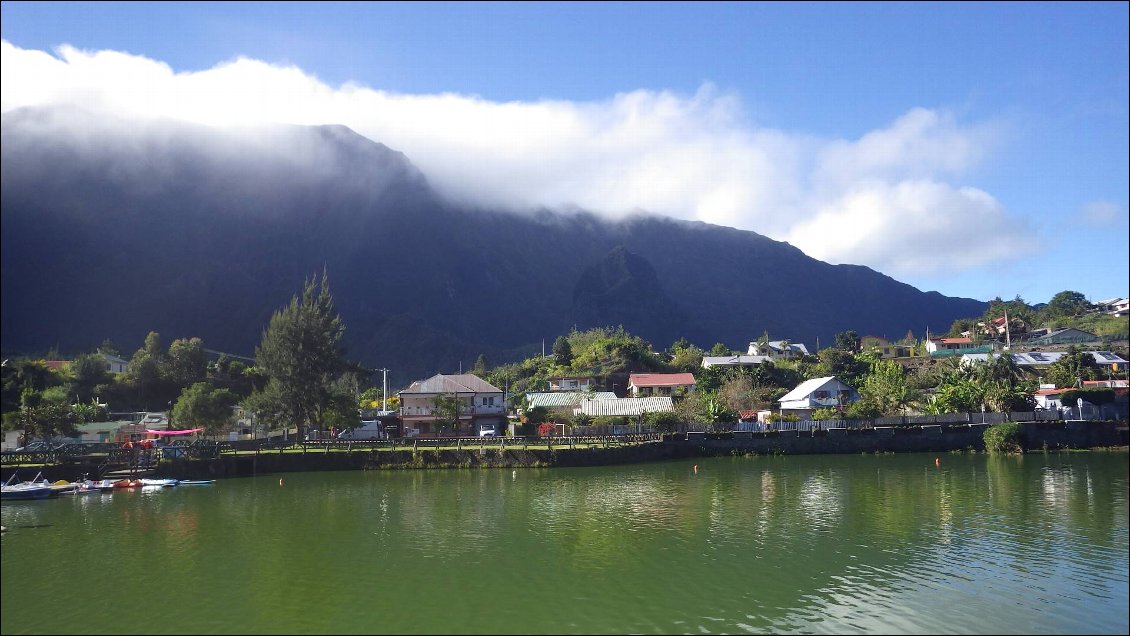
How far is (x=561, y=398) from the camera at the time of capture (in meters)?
83.4

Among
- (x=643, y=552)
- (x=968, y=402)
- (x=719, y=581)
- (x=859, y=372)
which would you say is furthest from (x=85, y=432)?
(x=859, y=372)

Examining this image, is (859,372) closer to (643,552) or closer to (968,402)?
(968,402)

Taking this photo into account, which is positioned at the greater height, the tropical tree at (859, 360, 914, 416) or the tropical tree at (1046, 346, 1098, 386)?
the tropical tree at (1046, 346, 1098, 386)

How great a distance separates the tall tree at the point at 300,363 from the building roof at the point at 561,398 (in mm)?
23238

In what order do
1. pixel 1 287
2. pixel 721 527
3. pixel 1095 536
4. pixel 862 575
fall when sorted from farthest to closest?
pixel 721 527
pixel 1095 536
pixel 862 575
pixel 1 287

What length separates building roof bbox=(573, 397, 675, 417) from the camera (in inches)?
2783

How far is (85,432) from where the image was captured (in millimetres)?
65750

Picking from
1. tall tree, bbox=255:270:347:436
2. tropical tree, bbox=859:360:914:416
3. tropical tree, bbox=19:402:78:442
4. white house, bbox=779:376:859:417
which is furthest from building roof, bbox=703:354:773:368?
tropical tree, bbox=19:402:78:442

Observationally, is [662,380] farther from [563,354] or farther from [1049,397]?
[1049,397]

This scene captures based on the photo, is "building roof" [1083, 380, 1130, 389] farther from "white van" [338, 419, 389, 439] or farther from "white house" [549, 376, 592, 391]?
"white van" [338, 419, 389, 439]

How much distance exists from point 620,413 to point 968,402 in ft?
114

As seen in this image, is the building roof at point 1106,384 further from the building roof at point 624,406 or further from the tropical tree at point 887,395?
the building roof at point 624,406

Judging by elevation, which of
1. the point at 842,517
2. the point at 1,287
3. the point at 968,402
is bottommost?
the point at 842,517

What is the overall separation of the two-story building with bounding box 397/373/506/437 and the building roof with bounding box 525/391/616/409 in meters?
6.01
